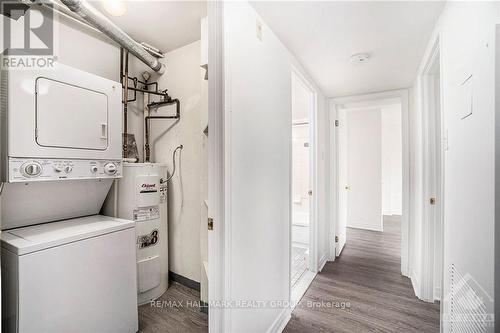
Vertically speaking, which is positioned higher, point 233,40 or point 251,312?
point 233,40

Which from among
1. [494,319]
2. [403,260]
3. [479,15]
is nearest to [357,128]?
[403,260]

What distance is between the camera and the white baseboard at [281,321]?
1654 millimetres

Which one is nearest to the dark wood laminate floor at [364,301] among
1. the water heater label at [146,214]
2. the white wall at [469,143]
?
the white wall at [469,143]

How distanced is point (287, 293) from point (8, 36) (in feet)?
9.01

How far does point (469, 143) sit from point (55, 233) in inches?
87.5

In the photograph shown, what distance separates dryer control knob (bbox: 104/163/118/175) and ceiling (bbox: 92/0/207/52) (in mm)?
1246

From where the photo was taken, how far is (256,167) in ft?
4.76

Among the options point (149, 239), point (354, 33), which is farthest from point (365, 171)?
point (149, 239)

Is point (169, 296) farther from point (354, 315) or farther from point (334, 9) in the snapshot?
point (334, 9)

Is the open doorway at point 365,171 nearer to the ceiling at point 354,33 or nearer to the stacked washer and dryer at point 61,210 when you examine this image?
the ceiling at point 354,33

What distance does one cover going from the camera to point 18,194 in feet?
4.53

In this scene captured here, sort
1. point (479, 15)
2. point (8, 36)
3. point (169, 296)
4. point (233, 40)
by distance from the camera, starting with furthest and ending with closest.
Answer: point (169, 296) → point (8, 36) → point (233, 40) → point (479, 15)

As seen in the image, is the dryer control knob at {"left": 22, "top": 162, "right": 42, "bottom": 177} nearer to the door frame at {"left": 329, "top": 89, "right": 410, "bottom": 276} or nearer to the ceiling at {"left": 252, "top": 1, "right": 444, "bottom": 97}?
the ceiling at {"left": 252, "top": 1, "right": 444, "bottom": 97}

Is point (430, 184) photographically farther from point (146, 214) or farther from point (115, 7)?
point (115, 7)
